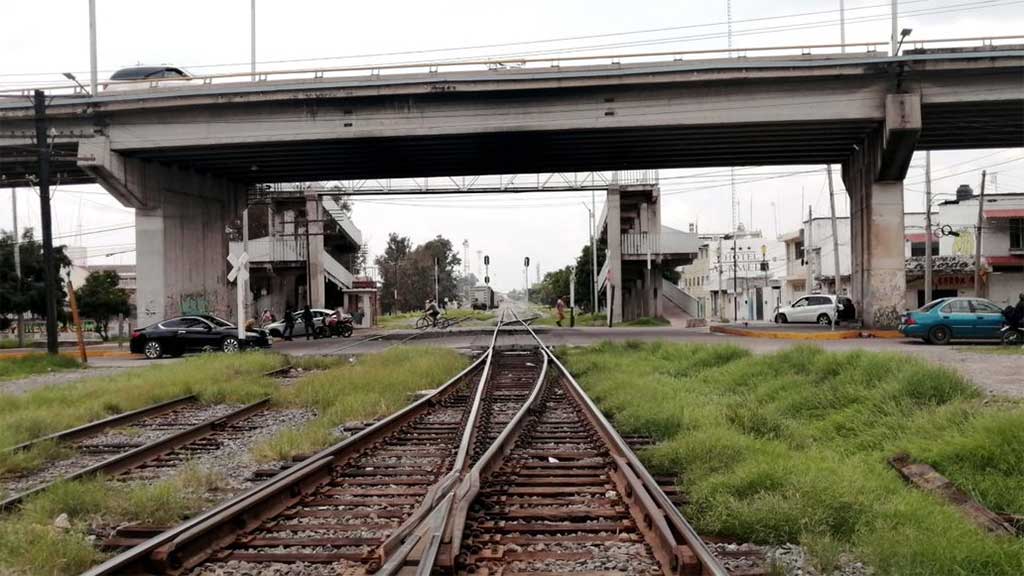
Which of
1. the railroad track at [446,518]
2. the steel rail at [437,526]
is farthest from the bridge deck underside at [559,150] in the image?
the steel rail at [437,526]

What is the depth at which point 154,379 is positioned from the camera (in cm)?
1611

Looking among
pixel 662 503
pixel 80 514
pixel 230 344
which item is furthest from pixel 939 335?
pixel 80 514

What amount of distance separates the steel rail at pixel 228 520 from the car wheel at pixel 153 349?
855 inches

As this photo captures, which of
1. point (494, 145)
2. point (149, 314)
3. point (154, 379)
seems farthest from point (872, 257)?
point (149, 314)

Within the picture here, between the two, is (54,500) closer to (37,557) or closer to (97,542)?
(97,542)

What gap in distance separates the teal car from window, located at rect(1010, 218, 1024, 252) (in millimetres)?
28426

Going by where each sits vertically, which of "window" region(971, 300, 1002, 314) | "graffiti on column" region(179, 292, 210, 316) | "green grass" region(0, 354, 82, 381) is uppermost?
"graffiti on column" region(179, 292, 210, 316)

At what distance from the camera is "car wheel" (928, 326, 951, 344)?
24766mm

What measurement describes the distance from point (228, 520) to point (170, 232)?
3232 centimetres

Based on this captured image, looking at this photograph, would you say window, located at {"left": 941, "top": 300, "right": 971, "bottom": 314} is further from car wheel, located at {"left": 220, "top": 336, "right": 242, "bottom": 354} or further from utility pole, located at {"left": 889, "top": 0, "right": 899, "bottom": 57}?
car wheel, located at {"left": 220, "top": 336, "right": 242, "bottom": 354}

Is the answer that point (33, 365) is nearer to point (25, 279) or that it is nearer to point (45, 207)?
point (45, 207)

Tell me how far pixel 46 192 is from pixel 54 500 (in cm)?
2246

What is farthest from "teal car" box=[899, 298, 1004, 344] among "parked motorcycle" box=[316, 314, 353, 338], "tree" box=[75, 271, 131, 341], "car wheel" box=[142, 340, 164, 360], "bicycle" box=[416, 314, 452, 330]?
"tree" box=[75, 271, 131, 341]

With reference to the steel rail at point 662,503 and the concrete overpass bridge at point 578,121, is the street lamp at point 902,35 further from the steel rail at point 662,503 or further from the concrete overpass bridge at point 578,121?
the steel rail at point 662,503
